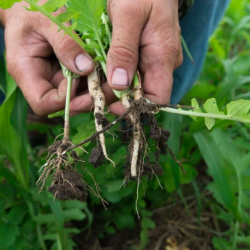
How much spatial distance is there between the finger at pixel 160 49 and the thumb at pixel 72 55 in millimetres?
193

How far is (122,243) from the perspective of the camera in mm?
1604

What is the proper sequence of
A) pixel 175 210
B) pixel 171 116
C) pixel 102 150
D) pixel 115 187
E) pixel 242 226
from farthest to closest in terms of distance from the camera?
pixel 175 210 → pixel 242 226 → pixel 171 116 → pixel 115 187 → pixel 102 150

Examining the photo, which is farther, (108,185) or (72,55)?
(108,185)

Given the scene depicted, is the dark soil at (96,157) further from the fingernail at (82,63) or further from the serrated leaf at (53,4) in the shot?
the serrated leaf at (53,4)

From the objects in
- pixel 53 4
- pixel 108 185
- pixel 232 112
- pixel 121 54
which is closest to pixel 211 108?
pixel 232 112

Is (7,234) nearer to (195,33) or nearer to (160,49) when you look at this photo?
(160,49)

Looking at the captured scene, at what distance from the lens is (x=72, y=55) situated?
975 mm

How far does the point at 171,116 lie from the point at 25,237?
86 cm

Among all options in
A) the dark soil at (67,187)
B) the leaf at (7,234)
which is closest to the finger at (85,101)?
the dark soil at (67,187)

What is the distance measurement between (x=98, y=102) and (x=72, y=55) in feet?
0.57

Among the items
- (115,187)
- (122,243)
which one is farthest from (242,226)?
(115,187)

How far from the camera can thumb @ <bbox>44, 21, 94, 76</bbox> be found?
97 cm

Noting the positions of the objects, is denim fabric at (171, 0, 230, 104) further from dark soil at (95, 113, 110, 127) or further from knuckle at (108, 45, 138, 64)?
dark soil at (95, 113, 110, 127)

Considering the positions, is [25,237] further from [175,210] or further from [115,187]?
[175,210]
